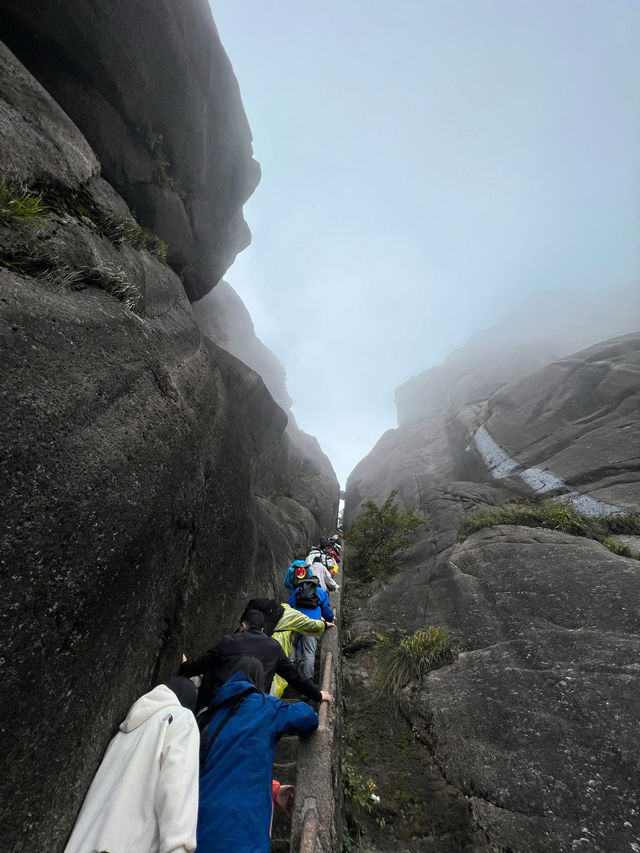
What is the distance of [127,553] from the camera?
3.83 meters

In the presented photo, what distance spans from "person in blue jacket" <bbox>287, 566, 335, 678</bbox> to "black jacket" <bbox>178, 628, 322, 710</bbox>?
2264mm

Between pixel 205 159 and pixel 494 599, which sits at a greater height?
pixel 205 159

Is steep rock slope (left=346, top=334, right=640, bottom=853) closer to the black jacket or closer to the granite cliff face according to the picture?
the black jacket

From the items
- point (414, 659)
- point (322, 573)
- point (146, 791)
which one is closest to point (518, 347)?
point (322, 573)

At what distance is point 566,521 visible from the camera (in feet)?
35.5

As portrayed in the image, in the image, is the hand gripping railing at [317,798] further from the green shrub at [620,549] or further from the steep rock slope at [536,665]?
the green shrub at [620,549]

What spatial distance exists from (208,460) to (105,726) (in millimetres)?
3553

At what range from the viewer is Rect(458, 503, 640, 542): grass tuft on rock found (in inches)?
420

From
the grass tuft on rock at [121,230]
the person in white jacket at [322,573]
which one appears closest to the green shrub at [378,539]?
the person in white jacket at [322,573]

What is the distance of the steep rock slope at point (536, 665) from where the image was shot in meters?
4.51

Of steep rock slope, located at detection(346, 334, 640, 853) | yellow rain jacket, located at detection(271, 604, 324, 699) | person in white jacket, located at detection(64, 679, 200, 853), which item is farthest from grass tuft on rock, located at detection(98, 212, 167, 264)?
steep rock slope, located at detection(346, 334, 640, 853)

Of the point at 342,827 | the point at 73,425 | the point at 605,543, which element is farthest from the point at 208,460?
the point at 605,543

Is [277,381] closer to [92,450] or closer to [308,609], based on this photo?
[308,609]

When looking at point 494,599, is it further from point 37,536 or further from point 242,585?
point 37,536
